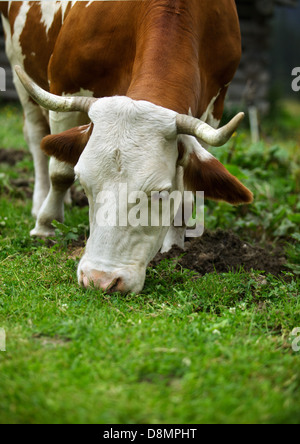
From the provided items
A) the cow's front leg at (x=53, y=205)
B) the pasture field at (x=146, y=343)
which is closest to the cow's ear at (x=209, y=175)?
the pasture field at (x=146, y=343)

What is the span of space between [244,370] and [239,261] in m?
1.68

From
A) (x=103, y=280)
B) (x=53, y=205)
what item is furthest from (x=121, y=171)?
(x=53, y=205)

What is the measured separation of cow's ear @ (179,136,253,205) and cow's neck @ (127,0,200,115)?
0.81ft

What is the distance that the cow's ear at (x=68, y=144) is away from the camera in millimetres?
3506

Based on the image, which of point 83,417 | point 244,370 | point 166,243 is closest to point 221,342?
point 244,370

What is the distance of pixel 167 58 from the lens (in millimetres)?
3459

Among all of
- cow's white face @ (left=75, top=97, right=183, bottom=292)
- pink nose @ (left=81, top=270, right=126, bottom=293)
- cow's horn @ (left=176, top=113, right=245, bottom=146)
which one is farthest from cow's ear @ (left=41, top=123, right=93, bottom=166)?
pink nose @ (left=81, top=270, right=126, bottom=293)

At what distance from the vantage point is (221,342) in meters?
2.59

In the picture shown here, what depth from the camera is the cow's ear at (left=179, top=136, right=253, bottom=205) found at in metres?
3.33

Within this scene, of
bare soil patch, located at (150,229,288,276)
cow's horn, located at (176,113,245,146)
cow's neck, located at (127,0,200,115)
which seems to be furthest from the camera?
bare soil patch, located at (150,229,288,276)

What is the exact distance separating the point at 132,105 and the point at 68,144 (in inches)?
25.3

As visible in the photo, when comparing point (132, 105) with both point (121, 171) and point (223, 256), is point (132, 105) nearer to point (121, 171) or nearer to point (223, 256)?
point (121, 171)

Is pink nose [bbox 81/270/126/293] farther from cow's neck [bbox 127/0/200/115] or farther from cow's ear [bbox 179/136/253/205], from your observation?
cow's neck [bbox 127/0/200/115]

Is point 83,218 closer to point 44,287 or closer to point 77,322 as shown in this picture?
point 44,287
